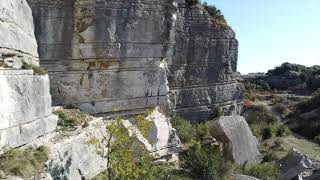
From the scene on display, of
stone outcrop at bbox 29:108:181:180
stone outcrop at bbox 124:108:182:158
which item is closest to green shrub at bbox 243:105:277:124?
stone outcrop at bbox 124:108:182:158

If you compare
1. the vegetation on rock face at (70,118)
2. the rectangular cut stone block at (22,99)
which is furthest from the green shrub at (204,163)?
the rectangular cut stone block at (22,99)

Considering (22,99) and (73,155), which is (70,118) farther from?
(22,99)

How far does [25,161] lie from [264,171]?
9854mm

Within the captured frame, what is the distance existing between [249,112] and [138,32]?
15330mm

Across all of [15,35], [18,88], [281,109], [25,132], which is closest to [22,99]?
[18,88]

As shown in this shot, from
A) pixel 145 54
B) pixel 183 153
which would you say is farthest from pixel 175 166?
pixel 145 54

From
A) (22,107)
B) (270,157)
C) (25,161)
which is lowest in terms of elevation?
(270,157)

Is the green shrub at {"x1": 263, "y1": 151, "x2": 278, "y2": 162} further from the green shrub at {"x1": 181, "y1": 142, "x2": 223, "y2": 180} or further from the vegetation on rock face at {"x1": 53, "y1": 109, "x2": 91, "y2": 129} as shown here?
the vegetation on rock face at {"x1": 53, "y1": 109, "x2": 91, "y2": 129}

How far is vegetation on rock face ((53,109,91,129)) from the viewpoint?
14.3 m

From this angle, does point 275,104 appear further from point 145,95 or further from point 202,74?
point 145,95

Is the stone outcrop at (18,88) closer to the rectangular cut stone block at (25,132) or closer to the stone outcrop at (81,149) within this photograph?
the rectangular cut stone block at (25,132)

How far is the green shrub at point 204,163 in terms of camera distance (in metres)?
16.6

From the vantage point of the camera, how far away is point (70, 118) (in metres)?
14.7

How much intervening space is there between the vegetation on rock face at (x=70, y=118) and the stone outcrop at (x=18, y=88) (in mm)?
1261
